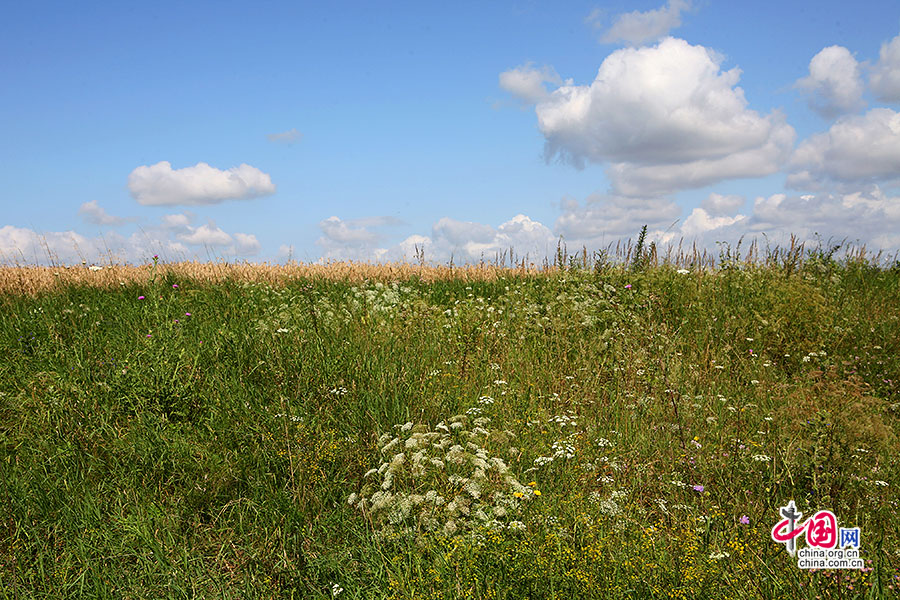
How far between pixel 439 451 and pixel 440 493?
0.40m

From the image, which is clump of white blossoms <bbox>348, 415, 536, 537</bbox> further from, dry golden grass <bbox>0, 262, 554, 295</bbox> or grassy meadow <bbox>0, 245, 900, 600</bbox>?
dry golden grass <bbox>0, 262, 554, 295</bbox>

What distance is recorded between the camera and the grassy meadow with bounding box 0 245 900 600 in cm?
291

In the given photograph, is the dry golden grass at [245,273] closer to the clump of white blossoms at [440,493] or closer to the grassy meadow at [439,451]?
the grassy meadow at [439,451]

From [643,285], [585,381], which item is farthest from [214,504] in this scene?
[643,285]

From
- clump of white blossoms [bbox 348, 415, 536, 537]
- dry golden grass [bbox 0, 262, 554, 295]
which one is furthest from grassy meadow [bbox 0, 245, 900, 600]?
dry golden grass [bbox 0, 262, 554, 295]

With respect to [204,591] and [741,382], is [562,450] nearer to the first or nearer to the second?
[204,591]

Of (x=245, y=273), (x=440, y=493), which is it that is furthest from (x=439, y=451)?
(x=245, y=273)

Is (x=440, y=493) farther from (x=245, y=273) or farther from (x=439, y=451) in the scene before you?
(x=245, y=273)

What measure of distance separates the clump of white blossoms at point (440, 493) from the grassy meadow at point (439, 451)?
0.02 meters

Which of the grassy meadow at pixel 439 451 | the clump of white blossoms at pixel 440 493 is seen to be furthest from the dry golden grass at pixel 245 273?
the clump of white blossoms at pixel 440 493

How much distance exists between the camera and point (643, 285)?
8.87 metres

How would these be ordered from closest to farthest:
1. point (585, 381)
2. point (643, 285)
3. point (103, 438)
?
point (103, 438) → point (585, 381) → point (643, 285)

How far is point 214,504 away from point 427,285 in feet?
25.9

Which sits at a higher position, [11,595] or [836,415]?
[836,415]
